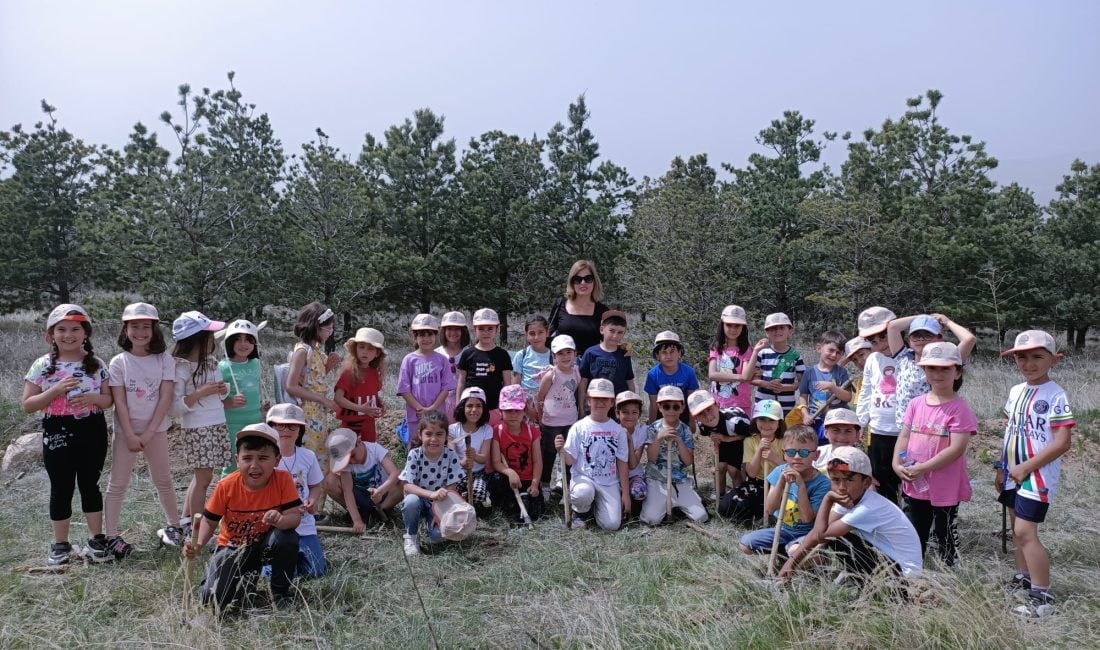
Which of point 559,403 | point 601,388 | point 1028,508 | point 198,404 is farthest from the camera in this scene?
point 559,403

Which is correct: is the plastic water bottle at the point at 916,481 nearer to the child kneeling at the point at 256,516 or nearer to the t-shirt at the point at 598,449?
the t-shirt at the point at 598,449

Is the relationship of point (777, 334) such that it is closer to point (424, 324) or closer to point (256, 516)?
point (424, 324)

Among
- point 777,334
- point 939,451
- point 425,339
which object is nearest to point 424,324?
point 425,339

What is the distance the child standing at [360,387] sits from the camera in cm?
502

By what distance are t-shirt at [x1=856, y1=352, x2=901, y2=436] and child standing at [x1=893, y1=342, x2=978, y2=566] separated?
48 centimetres

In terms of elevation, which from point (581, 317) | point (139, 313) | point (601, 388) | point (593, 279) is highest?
point (593, 279)

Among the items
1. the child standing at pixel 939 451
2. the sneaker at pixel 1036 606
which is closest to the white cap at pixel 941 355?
the child standing at pixel 939 451

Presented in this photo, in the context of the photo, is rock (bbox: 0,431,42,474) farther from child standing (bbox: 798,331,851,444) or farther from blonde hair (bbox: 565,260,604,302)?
child standing (bbox: 798,331,851,444)

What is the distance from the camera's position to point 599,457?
16.4ft

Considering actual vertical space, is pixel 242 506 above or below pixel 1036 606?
above

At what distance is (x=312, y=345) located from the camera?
490 cm

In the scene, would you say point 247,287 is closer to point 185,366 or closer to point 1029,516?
point 185,366

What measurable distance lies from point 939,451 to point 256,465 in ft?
12.3

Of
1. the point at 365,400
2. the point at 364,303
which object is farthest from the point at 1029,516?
the point at 364,303
